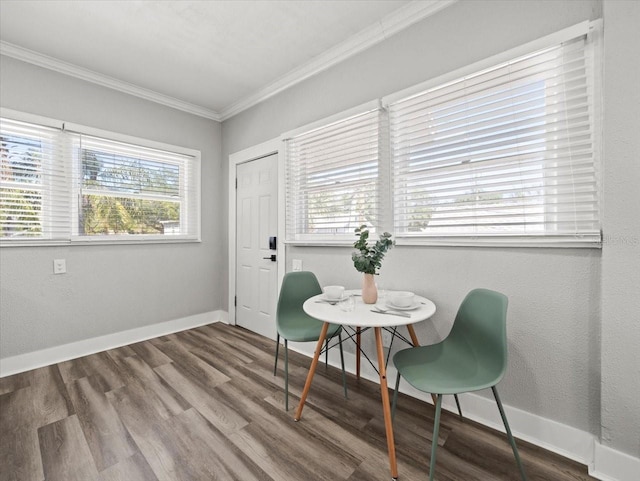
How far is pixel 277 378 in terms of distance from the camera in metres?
2.39

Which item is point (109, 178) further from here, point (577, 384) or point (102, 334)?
point (577, 384)

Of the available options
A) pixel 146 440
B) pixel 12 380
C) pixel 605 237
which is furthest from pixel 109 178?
pixel 605 237

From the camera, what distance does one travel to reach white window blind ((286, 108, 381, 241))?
92.5 inches

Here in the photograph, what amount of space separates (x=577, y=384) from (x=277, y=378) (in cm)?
193

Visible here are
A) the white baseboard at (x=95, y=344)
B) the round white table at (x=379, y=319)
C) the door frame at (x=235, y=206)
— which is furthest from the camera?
the door frame at (x=235, y=206)

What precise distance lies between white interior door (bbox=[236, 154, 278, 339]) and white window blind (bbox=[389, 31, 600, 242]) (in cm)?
153

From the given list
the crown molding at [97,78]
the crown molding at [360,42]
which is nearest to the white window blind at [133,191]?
the crown molding at [97,78]

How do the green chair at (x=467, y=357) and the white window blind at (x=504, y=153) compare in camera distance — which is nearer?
the green chair at (x=467, y=357)

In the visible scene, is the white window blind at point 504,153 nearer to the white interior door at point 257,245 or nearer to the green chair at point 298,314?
the green chair at point 298,314

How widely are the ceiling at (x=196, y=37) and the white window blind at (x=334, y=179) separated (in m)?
0.63

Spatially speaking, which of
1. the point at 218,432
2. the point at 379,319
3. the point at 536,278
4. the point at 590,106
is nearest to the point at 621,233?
the point at 536,278

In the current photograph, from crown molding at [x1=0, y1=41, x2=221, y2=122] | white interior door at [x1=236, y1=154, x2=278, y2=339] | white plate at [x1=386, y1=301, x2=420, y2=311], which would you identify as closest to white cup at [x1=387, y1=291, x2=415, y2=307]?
white plate at [x1=386, y1=301, x2=420, y2=311]

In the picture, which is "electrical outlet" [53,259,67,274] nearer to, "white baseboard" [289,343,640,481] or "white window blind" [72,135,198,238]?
"white window blind" [72,135,198,238]

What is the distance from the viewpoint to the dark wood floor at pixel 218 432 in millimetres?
1468
